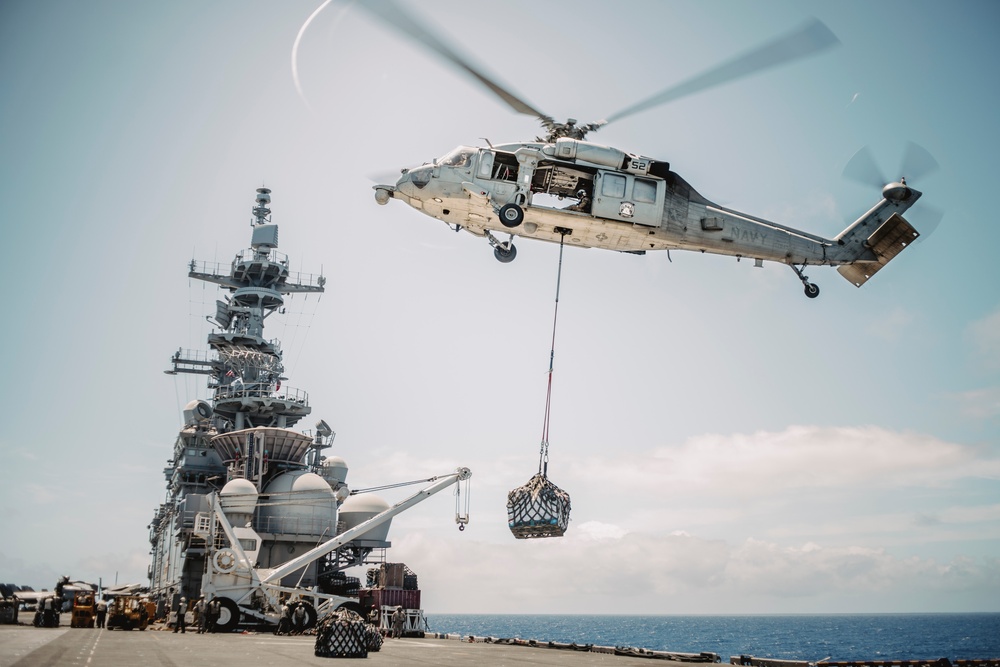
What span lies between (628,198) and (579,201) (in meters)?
1.54

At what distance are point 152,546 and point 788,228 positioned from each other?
57.1 metres

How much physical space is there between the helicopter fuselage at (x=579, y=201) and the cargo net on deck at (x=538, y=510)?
23.4ft

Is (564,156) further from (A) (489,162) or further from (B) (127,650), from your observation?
(B) (127,650)

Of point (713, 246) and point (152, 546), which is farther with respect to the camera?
point (152, 546)

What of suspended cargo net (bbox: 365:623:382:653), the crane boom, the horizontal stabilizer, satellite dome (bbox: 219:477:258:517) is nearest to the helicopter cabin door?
the horizontal stabilizer

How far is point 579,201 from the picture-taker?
2298 centimetres

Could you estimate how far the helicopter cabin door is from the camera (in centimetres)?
2191

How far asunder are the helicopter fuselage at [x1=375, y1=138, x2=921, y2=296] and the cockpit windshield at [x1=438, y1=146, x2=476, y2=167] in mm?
28

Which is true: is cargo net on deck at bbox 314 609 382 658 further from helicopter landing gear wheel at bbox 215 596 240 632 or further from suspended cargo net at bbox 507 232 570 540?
helicopter landing gear wheel at bbox 215 596 240 632

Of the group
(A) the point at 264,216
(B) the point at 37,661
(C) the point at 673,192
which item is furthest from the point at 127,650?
(A) the point at 264,216

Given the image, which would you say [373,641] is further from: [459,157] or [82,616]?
[82,616]

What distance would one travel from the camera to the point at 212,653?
20422mm

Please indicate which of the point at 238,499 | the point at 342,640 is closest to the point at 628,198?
the point at 342,640

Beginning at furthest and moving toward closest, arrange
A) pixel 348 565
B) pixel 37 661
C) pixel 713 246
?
pixel 348 565, pixel 713 246, pixel 37 661
